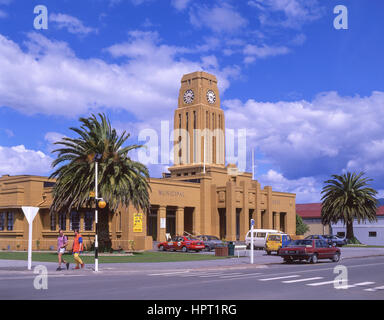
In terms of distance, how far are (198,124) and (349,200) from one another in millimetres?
27883

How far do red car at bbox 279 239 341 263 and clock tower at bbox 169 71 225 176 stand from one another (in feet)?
162

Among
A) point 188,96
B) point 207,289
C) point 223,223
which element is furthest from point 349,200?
point 207,289

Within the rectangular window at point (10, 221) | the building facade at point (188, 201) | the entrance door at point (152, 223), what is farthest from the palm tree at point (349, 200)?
the rectangular window at point (10, 221)

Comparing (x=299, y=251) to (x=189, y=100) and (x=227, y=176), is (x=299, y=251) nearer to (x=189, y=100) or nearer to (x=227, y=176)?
(x=227, y=176)

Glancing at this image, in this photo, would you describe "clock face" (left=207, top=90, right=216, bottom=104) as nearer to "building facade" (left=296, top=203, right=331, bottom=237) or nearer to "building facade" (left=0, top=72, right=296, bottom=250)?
"building facade" (left=0, top=72, right=296, bottom=250)

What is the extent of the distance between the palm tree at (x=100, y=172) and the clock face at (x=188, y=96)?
47.4 metres

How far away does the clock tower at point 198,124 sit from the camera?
273ft

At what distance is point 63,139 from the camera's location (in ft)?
125

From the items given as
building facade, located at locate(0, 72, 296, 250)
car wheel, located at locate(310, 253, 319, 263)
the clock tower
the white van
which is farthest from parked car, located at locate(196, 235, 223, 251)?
the clock tower

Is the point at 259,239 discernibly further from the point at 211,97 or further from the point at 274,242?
the point at 211,97

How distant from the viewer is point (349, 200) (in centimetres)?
6731

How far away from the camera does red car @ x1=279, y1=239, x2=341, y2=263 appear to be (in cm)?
3088

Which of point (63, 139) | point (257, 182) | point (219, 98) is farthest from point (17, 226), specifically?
point (219, 98)
